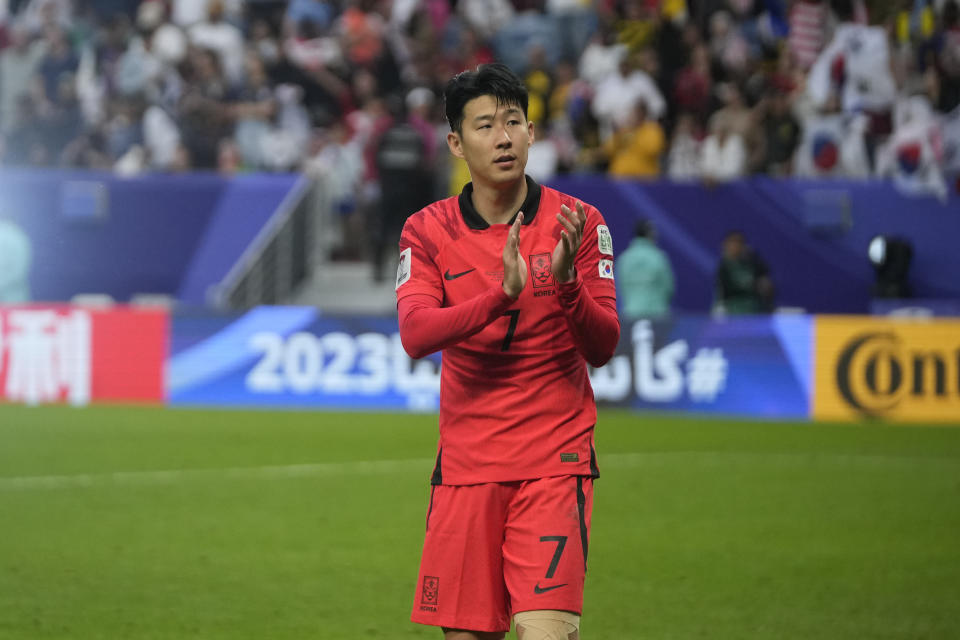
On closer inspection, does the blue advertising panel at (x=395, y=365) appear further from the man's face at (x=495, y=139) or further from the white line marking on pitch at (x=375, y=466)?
the man's face at (x=495, y=139)

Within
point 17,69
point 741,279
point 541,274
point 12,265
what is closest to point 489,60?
point 741,279

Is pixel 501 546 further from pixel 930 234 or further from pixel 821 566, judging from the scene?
pixel 930 234

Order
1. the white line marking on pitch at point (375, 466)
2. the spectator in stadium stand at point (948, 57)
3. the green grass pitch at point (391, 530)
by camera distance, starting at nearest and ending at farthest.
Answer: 1. the green grass pitch at point (391, 530)
2. the white line marking on pitch at point (375, 466)
3. the spectator in stadium stand at point (948, 57)

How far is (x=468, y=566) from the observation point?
4.07 metres

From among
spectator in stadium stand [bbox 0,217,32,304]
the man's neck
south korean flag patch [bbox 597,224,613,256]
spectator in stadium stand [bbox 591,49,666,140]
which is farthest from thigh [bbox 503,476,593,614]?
spectator in stadium stand [bbox 0,217,32,304]

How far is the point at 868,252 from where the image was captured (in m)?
17.4

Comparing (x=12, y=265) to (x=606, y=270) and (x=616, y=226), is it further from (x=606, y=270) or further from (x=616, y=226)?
(x=606, y=270)

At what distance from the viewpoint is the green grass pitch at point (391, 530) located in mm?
Answer: 7070

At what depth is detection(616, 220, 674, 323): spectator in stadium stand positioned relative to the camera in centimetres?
1719

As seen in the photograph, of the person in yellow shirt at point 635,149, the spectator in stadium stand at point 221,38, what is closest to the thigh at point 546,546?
the person in yellow shirt at point 635,149

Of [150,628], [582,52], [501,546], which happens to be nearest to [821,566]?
[150,628]

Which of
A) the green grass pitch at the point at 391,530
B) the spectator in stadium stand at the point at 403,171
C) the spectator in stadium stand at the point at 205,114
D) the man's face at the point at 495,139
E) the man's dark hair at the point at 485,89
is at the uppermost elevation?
the spectator in stadium stand at the point at 205,114

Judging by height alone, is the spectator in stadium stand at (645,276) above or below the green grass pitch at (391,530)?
above

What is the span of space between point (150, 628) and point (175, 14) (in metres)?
16.5
